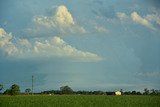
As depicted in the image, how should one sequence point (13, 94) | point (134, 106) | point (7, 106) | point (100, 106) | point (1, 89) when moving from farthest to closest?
point (13, 94) < point (134, 106) < point (100, 106) < point (7, 106) < point (1, 89)

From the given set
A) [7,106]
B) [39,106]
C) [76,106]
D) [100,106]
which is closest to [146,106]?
[100,106]

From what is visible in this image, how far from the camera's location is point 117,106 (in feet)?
70.8

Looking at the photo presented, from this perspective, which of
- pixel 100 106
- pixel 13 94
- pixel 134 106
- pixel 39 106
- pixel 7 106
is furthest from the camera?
pixel 13 94

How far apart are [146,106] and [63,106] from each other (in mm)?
4876

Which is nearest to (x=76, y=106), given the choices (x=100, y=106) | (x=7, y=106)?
(x=100, y=106)

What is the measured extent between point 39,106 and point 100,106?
3553 mm

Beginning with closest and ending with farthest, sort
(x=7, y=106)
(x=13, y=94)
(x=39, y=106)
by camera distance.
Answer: (x=7, y=106) < (x=39, y=106) < (x=13, y=94)

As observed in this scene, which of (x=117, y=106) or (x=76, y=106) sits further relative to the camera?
(x=117, y=106)

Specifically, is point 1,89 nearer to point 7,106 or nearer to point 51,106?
point 7,106

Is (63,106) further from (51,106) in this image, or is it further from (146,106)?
(146,106)

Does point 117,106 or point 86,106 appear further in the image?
point 117,106

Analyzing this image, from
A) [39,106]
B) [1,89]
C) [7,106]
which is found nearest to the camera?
[1,89]

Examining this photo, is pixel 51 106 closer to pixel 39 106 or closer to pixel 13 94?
pixel 39 106

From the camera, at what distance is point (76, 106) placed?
65.0 feet
